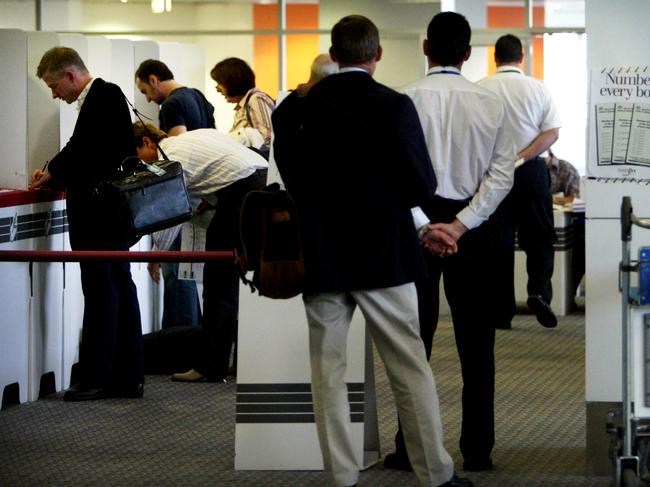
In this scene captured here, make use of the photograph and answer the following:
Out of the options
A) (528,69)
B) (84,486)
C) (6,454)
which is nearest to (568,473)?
(84,486)

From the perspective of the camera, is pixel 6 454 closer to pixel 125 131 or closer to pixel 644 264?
pixel 125 131

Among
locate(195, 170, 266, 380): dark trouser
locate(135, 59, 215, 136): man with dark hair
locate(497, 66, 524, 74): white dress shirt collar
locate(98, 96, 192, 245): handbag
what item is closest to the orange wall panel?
locate(135, 59, 215, 136): man with dark hair

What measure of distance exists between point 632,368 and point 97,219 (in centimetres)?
291

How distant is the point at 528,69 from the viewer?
14.9 m

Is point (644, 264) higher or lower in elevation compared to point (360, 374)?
higher

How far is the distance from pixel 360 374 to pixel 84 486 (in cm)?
109

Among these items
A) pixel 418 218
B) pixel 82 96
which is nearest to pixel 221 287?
pixel 82 96

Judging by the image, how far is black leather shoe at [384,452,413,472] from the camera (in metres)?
4.90

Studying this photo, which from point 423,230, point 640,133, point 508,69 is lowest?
point 423,230

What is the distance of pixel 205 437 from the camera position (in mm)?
5594

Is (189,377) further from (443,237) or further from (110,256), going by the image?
(443,237)

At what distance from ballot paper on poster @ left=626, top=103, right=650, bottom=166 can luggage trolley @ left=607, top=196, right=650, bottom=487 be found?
1.43ft

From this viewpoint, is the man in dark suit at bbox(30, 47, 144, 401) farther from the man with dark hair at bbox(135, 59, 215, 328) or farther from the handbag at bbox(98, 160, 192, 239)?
the man with dark hair at bbox(135, 59, 215, 328)

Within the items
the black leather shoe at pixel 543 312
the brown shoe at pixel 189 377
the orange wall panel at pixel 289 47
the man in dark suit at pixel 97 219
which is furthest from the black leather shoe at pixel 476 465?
the orange wall panel at pixel 289 47
